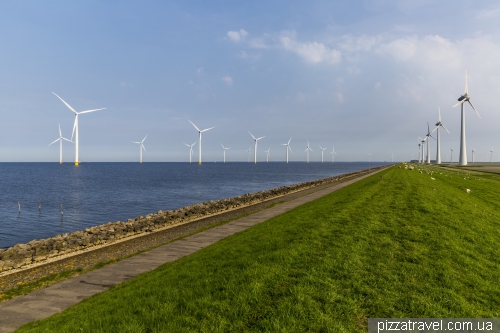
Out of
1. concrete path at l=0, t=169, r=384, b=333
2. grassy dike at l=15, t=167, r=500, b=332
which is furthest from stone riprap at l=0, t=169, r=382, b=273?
grassy dike at l=15, t=167, r=500, b=332

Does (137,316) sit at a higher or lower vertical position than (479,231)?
lower

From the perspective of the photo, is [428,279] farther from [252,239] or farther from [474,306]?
[252,239]

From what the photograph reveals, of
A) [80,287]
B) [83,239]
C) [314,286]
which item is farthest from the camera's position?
[83,239]

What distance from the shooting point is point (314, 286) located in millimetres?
8453

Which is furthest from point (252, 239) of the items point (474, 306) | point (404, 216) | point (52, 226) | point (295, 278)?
point (52, 226)

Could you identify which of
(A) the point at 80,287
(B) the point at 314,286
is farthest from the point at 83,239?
(B) the point at 314,286

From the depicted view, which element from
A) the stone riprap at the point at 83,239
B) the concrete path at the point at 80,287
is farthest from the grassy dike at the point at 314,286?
the stone riprap at the point at 83,239

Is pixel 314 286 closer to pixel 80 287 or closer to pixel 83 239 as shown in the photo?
pixel 80 287

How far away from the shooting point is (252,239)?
49.4 ft

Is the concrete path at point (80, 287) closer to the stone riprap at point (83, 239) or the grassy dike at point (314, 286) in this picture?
the grassy dike at point (314, 286)

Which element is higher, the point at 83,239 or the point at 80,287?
the point at 80,287

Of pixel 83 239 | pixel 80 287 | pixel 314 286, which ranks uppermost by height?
pixel 314 286

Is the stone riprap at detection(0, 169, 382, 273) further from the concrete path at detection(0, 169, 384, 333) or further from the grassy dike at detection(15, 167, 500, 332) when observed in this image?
the grassy dike at detection(15, 167, 500, 332)

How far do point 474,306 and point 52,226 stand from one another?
38993mm
